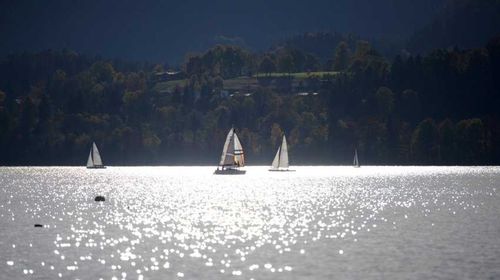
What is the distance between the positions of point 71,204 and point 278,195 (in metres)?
36.9

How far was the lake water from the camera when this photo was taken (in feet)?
222

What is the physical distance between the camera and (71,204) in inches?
5650

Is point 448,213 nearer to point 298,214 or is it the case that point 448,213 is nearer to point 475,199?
point 298,214

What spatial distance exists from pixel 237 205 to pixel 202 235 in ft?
149

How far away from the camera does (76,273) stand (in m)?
66.1

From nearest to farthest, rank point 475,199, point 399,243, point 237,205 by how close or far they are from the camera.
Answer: point 399,243
point 237,205
point 475,199

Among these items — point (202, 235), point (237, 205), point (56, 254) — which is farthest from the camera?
point (237, 205)

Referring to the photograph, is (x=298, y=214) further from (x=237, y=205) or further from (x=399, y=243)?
(x=399, y=243)

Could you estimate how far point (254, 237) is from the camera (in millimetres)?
89062

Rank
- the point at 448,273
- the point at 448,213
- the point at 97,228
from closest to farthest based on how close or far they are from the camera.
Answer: the point at 448,273
the point at 97,228
the point at 448,213

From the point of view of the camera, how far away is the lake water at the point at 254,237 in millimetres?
67562

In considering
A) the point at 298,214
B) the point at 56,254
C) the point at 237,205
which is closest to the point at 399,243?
the point at 56,254

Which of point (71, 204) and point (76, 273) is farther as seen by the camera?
point (71, 204)

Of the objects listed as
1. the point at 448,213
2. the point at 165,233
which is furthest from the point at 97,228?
the point at 448,213
